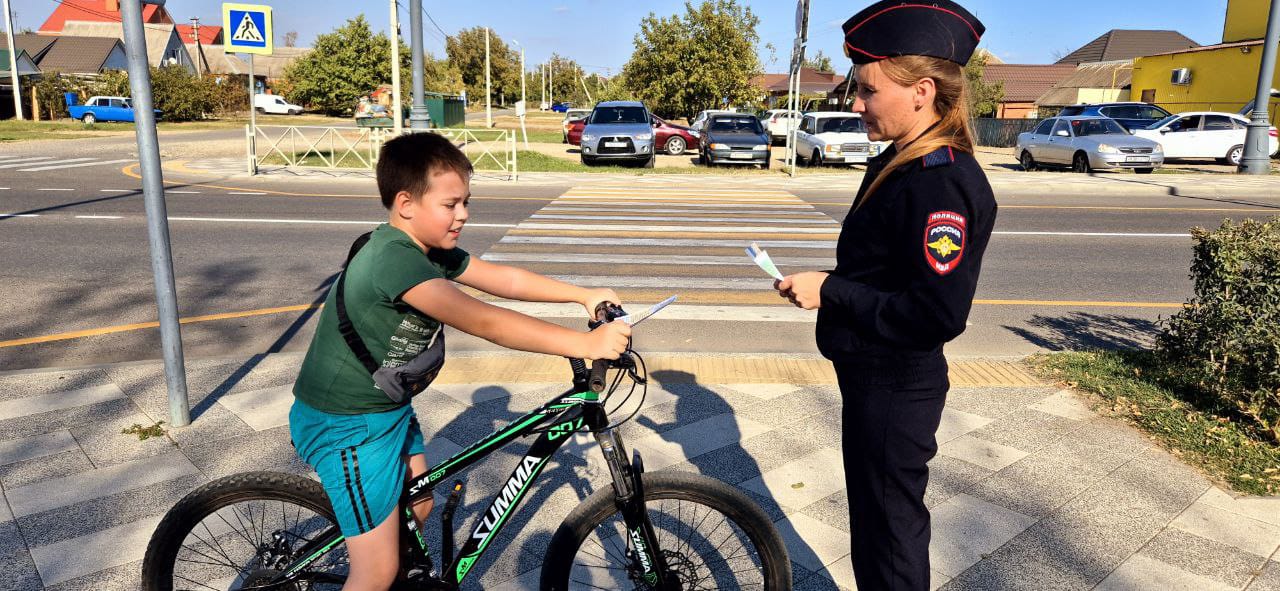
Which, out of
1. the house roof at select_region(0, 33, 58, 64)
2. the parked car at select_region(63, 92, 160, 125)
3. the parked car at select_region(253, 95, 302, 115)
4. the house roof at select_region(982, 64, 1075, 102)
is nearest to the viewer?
the parked car at select_region(63, 92, 160, 125)

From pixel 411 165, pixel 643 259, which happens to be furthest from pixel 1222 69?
pixel 411 165

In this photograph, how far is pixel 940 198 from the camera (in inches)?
76.9

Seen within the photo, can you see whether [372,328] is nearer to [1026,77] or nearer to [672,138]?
[672,138]

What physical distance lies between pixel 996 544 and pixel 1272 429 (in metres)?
1.94

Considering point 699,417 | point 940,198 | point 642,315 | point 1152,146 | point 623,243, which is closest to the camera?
point 940,198

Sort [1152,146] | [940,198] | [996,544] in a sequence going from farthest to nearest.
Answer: [1152,146] < [996,544] < [940,198]

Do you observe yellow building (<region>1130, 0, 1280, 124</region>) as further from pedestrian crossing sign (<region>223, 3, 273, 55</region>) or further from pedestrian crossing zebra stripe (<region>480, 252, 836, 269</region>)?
pedestrian crossing sign (<region>223, 3, 273, 55</region>)

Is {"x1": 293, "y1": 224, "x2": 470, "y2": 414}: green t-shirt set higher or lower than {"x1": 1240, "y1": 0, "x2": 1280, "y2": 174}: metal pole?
lower

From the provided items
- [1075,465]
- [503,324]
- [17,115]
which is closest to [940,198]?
[503,324]

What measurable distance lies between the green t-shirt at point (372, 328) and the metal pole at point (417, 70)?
631 inches

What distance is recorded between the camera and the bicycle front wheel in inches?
95.0

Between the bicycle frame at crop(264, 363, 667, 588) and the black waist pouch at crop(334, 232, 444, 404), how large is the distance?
26 cm

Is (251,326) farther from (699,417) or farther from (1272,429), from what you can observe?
(1272,429)

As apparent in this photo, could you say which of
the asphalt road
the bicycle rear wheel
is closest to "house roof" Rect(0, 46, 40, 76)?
the asphalt road
